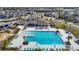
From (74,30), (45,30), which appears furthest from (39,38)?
(74,30)

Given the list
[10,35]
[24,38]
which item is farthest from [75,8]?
[10,35]

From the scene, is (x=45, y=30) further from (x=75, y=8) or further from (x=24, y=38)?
(x=75, y=8)

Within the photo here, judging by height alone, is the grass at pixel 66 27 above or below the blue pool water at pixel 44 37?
above

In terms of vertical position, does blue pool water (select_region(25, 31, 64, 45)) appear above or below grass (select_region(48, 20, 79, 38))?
below

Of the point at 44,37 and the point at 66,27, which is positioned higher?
the point at 66,27
